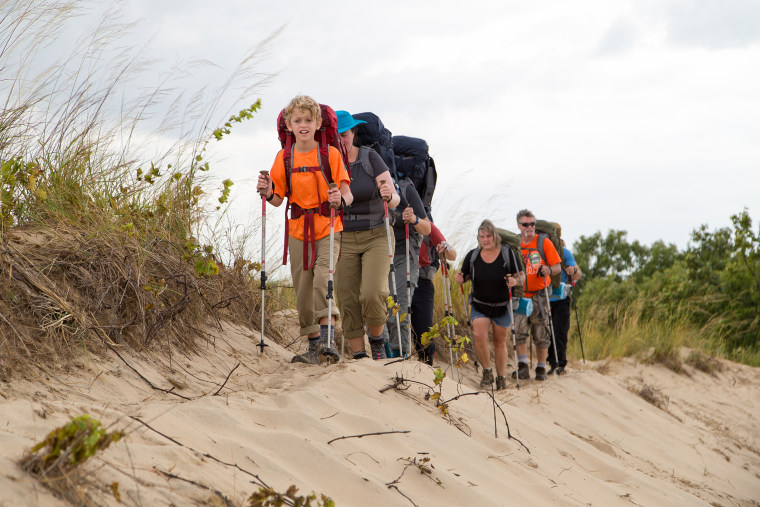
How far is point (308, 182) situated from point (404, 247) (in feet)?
6.03

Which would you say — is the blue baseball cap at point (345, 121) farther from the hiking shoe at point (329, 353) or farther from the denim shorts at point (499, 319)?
the denim shorts at point (499, 319)

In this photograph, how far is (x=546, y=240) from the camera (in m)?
9.57

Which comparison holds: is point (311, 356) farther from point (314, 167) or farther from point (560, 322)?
point (560, 322)

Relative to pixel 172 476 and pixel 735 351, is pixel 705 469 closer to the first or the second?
pixel 172 476

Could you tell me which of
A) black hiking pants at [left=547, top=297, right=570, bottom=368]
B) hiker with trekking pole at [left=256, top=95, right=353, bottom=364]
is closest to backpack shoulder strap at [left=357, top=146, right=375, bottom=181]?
hiker with trekking pole at [left=256, top=95, right=353, bottom=364]

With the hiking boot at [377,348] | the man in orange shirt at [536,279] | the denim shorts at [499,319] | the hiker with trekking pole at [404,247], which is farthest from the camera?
the man in orange shirt at [536,279]

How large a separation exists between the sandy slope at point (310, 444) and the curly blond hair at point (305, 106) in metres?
1.86

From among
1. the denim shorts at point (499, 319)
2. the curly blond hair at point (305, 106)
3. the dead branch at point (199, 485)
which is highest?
the curly blond hair at point (305, 106)

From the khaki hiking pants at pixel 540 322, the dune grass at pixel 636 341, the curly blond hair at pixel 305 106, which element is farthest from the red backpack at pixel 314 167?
the dune grass at pixel 636 341

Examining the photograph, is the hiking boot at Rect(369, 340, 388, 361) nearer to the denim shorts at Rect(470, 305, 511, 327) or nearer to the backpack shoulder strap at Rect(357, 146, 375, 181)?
the backpack shoulder strap at Rect(357, 146, 375, 181)

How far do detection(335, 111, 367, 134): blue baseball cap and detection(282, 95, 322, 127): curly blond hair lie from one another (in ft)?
1.63

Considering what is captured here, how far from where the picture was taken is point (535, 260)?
376 inches

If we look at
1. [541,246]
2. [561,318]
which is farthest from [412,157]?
[561,318]

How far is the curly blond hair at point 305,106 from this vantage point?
18.9 ft
